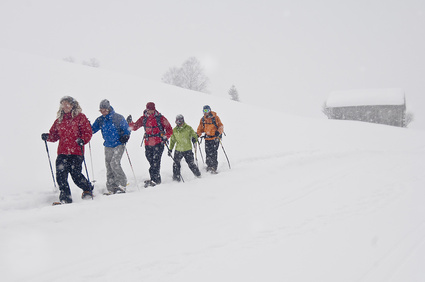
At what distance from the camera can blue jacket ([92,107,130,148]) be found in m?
6.14

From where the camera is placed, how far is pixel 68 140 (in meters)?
5.29

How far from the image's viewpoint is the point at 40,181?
6.48 meters

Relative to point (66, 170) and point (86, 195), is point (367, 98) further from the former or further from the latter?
point (66, 170)

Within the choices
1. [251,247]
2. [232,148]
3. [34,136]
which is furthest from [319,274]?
[34,136]

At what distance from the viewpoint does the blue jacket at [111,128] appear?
20.1 feet

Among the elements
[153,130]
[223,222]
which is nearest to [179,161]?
[153,130]

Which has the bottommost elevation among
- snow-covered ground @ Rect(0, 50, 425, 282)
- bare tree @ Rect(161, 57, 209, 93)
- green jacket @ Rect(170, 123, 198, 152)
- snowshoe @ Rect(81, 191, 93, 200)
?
snow-covered ground @ Rect(0, 50, 425, 282)

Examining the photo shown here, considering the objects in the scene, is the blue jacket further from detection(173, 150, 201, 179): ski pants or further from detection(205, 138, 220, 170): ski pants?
detection(205, 138, 220, 170): ski pants

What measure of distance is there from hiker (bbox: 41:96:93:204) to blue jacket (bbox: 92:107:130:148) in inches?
26.2

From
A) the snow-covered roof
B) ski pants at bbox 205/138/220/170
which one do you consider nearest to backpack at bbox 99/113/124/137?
ski pants at bbox 205/138/220/170

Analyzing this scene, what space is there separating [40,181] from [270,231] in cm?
545

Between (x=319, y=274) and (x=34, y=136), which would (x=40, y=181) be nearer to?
(x=34, y=136)

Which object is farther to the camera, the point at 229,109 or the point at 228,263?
the point at 229,109

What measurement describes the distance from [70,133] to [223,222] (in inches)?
133
